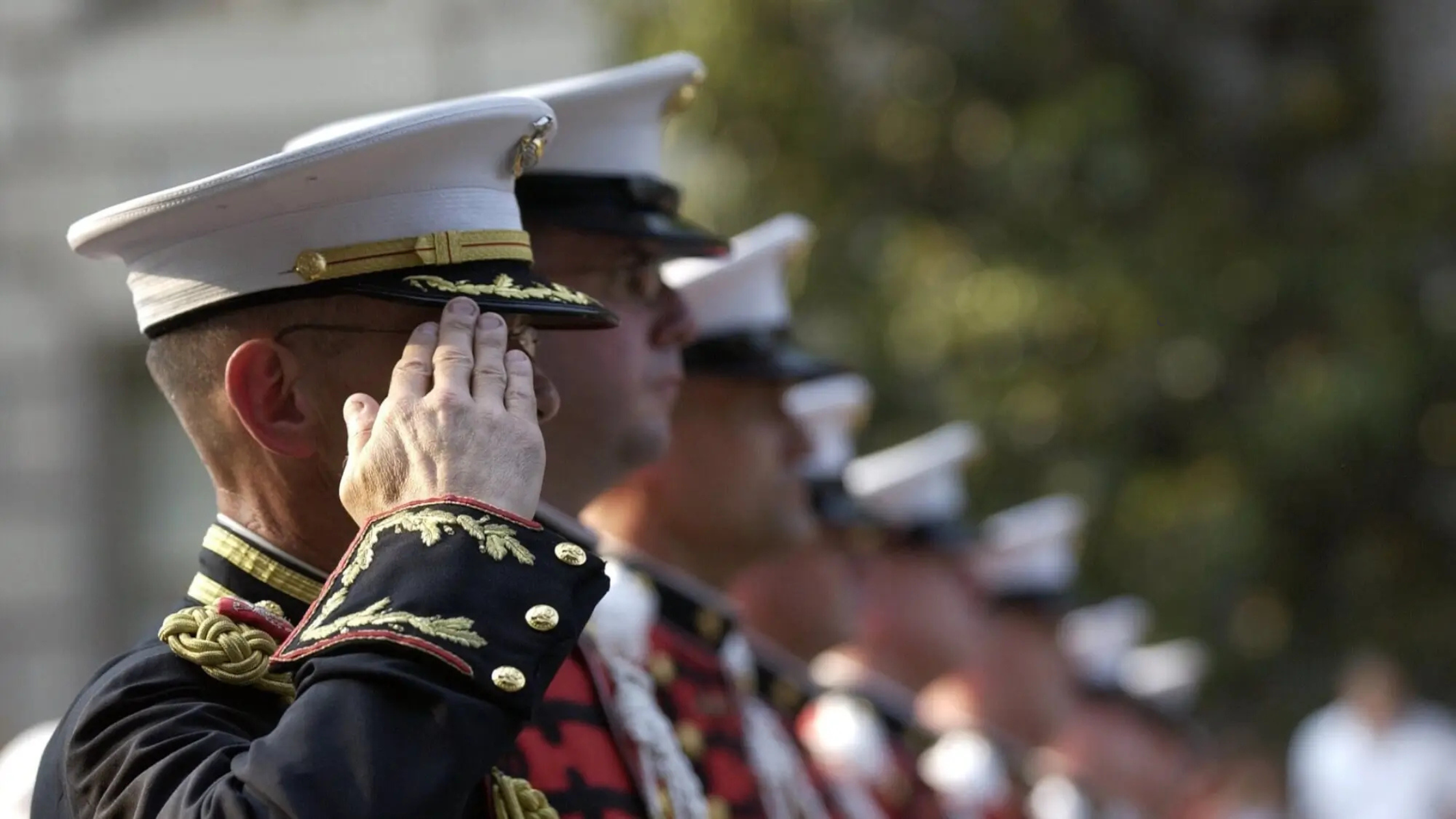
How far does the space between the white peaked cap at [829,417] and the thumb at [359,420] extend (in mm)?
3519

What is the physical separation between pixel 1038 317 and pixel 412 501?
24.3 ft

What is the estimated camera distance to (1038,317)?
9344 mm

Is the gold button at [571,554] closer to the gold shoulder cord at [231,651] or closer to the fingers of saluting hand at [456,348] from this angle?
the fingers of saluting hand at [456,348]

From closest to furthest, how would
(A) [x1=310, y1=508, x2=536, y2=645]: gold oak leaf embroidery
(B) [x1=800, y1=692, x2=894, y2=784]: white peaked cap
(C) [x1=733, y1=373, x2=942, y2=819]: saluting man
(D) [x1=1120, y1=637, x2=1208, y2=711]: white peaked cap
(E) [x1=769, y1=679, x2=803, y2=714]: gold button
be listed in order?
(A) [x1=310, y1=508, x2=536, y2=645]: gold oak leaf embroidery, (E) [x1=769, y1=679, x2=803, y2=714]: gold button, (C) [x1=733, y1=373, x2=942, y2=819]: saluting man, (B) [x1=800, y1=692, x2=894, y2=784]: white peaked cap, (D) [x1=1120, y1=637, x2=1208, y2=711]: white peaked cap

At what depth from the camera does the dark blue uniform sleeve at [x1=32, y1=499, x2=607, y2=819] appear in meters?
1.94

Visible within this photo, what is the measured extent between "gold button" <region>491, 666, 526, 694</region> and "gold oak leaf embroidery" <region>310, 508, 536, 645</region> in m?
0.10

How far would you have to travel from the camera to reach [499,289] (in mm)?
2334

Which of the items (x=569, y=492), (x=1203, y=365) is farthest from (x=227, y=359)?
(x=1203, y=365)

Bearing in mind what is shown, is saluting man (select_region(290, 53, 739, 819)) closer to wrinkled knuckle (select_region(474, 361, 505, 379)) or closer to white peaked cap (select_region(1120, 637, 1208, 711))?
wrinkled knuckle (select_region(474, 361, 505, 379))

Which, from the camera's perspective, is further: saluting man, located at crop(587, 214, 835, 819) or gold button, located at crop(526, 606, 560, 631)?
saluting man, located at crop(587, 214, 835, 819)

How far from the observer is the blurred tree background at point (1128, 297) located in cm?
945

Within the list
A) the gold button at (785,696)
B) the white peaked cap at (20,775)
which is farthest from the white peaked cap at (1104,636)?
the white peaked cap at (20,775)

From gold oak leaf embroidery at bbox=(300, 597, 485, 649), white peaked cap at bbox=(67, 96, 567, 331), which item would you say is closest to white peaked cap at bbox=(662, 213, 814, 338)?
white peaked cap at bbox=(67, 96, 567, 331)

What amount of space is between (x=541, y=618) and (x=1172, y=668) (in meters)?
8.24
